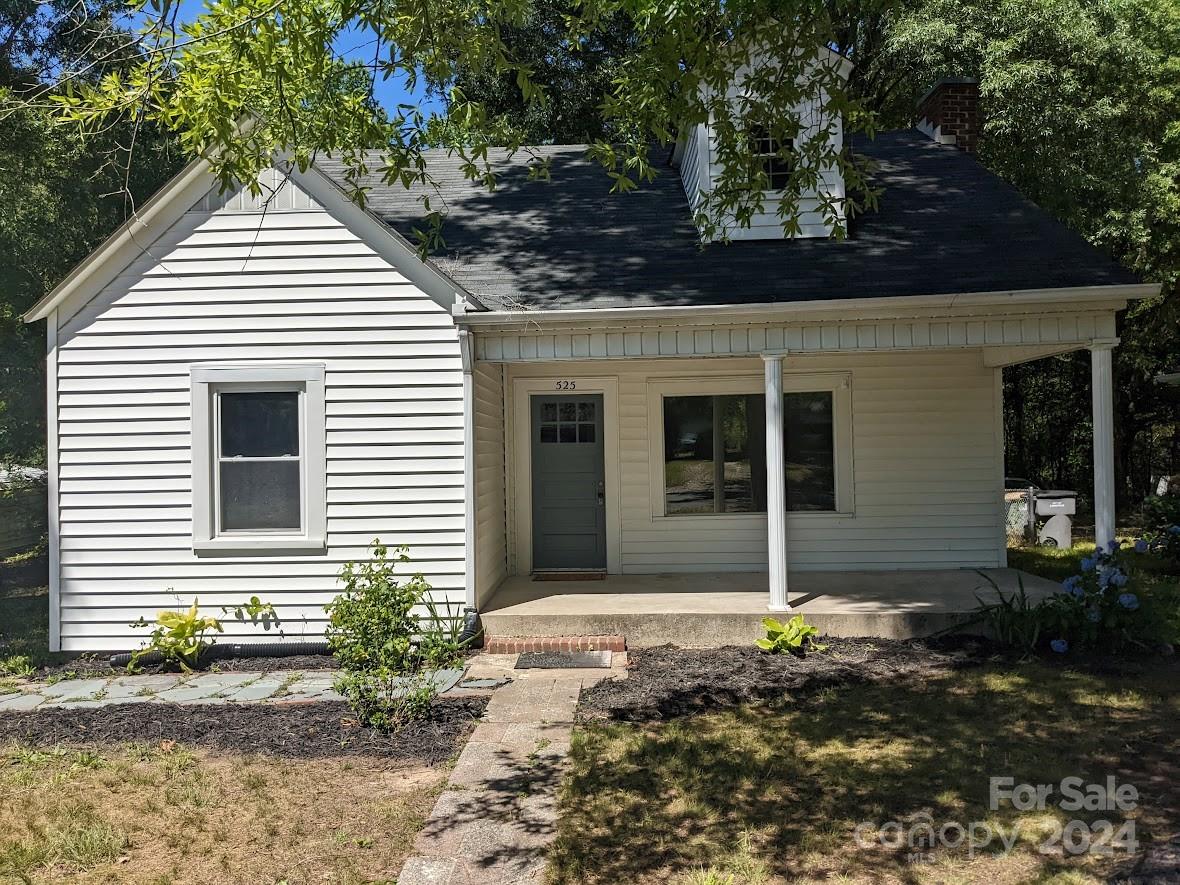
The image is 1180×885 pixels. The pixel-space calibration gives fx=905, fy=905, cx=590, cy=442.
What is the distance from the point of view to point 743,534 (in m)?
10.9

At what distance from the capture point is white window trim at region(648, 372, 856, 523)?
10797 millimetres

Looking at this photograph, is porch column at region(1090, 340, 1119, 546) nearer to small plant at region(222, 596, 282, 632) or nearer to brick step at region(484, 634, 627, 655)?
brick step at region(484, 634, 627, 655)

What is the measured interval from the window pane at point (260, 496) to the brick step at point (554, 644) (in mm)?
2207

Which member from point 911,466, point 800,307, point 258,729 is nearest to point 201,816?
point 258,729

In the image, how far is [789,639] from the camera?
25.8ft

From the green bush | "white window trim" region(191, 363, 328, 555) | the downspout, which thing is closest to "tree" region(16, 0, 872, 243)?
the downspout

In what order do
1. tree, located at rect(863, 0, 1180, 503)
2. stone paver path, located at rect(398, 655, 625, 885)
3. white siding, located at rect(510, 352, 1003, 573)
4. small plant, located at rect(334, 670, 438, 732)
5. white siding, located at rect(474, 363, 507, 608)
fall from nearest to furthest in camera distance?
1. stone paver path, located at rect(398, 655, 625, 885)
2. small plant, located at rect(334, 670, 438, 732)
3. white siding, located at rect(474, 363, 507, 608)
4. white siding, located at rect(510, 352, 1003, 573)
5. tree, located at rect(863, 0, 1180, 503)

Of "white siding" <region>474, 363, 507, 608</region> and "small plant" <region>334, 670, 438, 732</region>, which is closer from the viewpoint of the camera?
"small plant" <region>334, 670, 438, 732</region>

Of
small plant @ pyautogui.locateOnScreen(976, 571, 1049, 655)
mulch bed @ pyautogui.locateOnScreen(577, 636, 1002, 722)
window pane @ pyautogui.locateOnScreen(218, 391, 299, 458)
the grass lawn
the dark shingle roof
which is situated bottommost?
the grass lawn

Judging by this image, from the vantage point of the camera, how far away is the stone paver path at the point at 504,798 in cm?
411

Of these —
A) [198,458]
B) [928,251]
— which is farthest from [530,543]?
[928,251]

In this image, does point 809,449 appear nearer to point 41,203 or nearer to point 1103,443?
point 1103,443

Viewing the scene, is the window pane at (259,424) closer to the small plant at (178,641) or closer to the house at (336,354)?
the house at (336,354)

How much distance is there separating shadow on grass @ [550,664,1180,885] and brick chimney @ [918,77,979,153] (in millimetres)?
8035
